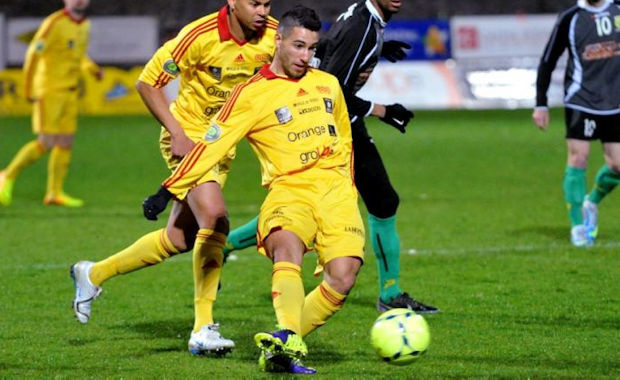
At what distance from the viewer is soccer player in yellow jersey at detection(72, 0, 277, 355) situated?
594 cm

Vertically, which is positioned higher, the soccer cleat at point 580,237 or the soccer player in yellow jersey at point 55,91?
the soccer cleat at point 580,237

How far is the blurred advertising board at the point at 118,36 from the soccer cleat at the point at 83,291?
22046 millimetres

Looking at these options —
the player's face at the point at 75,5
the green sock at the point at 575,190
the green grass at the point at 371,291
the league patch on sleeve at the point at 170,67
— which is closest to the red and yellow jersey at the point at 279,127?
the league patch on sleeve at the point at 170,67

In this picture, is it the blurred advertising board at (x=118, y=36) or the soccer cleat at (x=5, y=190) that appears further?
the blurred advertising board at (x=118, y=36)

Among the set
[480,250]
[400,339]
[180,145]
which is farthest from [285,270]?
[480,250]

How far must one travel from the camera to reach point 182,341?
6277 millimetres

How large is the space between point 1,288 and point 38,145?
5292 millimetres

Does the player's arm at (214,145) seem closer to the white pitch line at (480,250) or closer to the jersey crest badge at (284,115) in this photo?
the jersey crest badge at (284,115)

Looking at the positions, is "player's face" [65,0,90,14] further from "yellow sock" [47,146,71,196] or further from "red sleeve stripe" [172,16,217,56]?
"red sleeve stripe" [172,16,217,56]

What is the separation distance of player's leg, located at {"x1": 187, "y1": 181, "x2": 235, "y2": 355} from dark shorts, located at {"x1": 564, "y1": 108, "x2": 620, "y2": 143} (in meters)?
4.00

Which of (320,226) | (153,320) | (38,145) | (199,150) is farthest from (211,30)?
(38,145)

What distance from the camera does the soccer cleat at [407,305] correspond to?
22.7 feet

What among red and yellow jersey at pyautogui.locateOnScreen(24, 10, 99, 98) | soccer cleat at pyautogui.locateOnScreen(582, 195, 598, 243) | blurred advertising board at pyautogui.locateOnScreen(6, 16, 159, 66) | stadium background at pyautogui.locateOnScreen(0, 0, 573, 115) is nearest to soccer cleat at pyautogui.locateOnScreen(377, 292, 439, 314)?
soccer cleat at pyautogui.locateOnScreen(582, 195, 598, 243)

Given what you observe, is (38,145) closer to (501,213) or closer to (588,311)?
(501,213)
